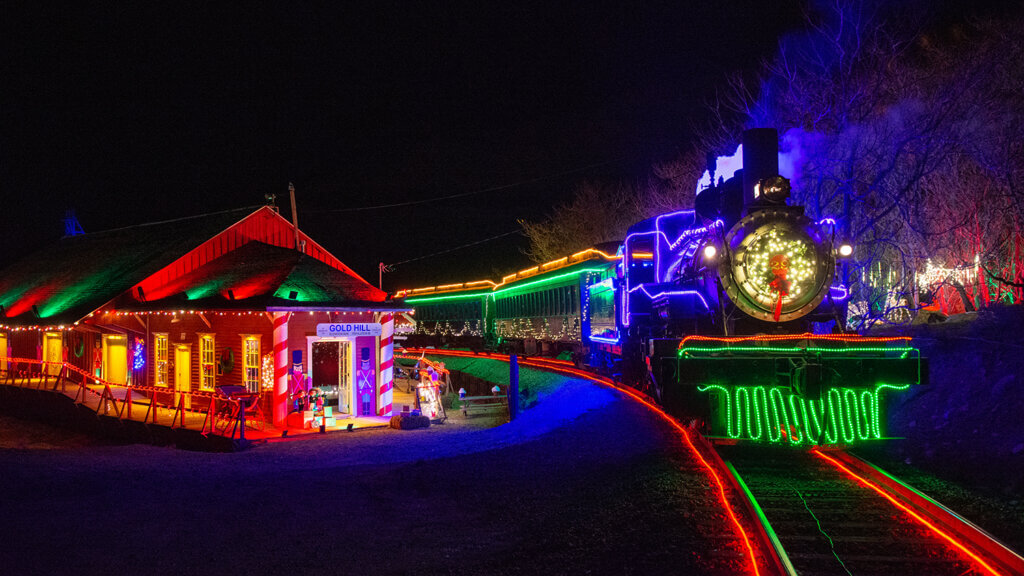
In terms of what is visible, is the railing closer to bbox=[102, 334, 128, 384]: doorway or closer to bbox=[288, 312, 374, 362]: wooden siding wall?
bbox=[102, 334, 128, 384]: doorway

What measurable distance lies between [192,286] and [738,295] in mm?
14166

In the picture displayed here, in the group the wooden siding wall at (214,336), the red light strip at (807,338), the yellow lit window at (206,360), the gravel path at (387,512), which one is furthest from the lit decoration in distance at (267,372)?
the red light strip at (807,338)

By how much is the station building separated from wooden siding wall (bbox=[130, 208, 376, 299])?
1.3 inches

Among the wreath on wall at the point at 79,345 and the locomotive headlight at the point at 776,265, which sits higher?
the locomotive headlight at the point at 776,265

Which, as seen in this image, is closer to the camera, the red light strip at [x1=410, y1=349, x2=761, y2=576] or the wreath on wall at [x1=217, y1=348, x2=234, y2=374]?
the red light strip at [x1=410, y1=349, x2=761, y2=576]

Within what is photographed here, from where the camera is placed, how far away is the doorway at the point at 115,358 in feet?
68.9

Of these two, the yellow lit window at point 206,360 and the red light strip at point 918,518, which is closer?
the red light strip at point 918,518

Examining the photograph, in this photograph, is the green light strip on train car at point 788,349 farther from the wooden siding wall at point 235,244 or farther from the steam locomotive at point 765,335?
the wooden siding wall at point 235,244

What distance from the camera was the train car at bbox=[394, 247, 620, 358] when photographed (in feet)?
61.2

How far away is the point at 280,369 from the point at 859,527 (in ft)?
39.2

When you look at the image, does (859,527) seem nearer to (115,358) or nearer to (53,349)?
(115,358)

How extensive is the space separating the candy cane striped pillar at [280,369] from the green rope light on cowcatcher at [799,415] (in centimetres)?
951

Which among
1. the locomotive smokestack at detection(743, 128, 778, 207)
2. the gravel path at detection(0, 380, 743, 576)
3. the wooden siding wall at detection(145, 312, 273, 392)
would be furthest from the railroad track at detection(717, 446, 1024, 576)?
the wooden siding wall at detection(145, 312, 273, 392)

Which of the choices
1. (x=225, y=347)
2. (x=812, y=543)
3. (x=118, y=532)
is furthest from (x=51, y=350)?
(x=812, y=543)
